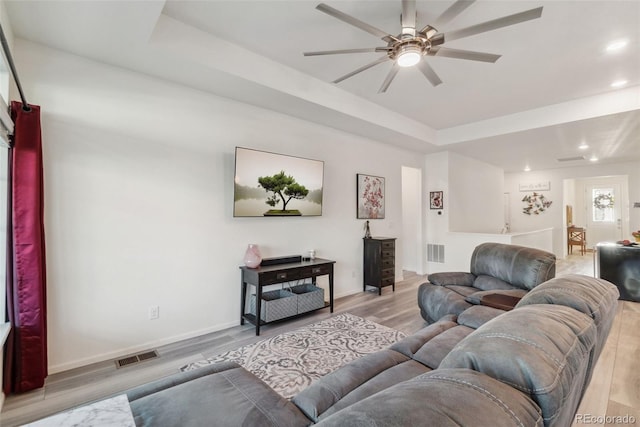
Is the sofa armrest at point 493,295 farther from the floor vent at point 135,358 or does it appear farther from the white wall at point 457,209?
the floor vent at point 135,358

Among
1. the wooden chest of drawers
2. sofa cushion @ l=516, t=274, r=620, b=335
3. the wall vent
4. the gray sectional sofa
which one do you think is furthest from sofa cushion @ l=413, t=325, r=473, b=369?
the wall vent

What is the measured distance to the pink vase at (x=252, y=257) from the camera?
3.47 metres

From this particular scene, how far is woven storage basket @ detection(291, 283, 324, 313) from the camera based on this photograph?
365 cm

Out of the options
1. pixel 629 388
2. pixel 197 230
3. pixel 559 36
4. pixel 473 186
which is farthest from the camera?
pixel 473 186

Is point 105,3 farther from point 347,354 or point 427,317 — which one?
point 427,317

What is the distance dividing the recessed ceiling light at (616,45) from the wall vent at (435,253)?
4.03 m

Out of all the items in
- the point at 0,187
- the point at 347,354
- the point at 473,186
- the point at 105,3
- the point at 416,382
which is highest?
the point at 105,3

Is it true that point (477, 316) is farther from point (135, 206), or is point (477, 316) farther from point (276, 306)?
point (135, 206)

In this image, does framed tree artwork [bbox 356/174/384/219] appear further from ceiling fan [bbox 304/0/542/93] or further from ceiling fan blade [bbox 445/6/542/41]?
ceiling fan blade [bbox 445/6/542/41]

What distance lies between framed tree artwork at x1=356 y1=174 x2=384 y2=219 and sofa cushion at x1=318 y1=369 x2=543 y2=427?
4.33 metres

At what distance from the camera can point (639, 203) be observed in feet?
24.4

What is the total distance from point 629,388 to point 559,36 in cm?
294

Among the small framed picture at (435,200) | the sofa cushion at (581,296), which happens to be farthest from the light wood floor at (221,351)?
the small framed picture at (435,200)

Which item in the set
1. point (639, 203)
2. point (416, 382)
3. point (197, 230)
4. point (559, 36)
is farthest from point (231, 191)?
point (639, 203)
